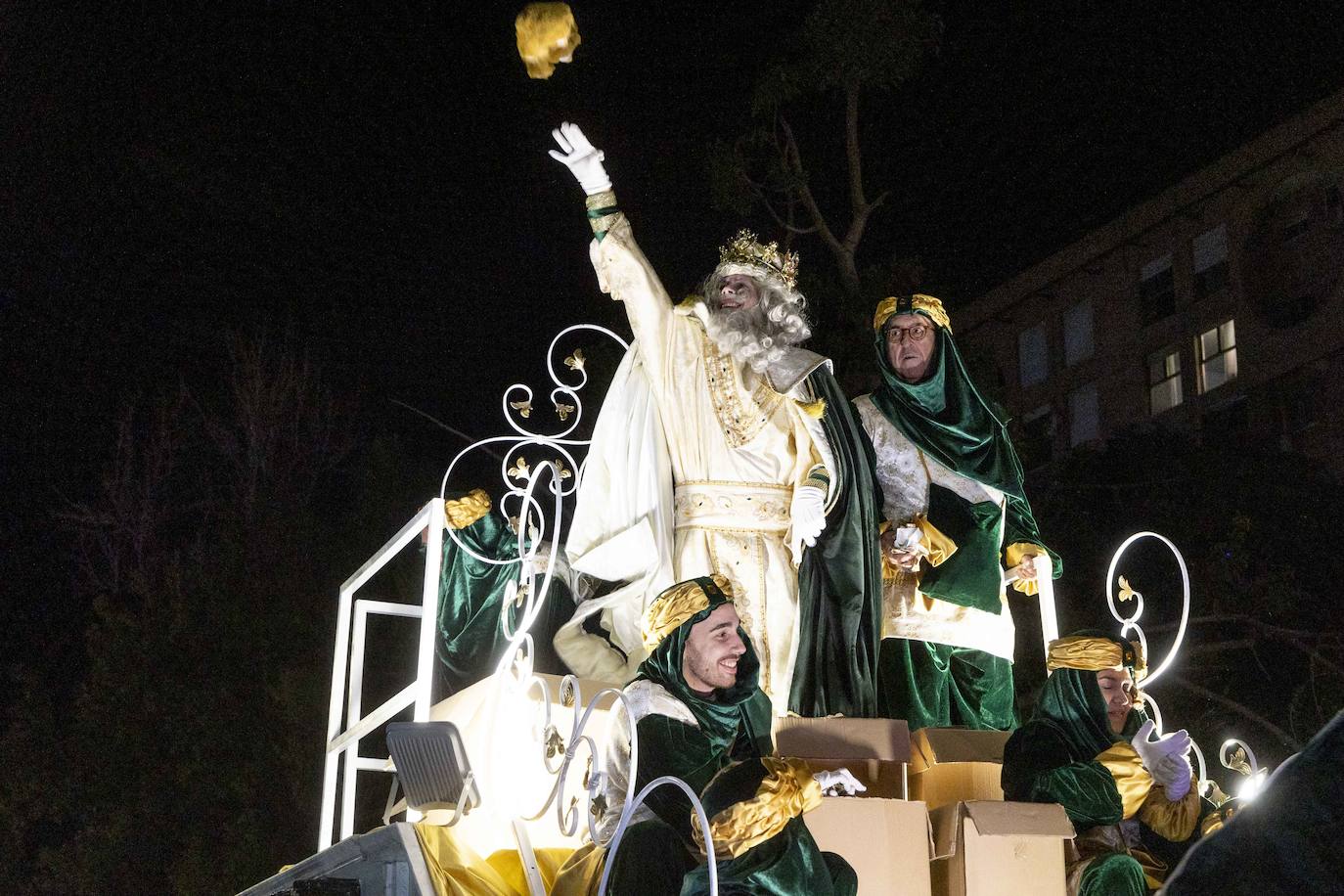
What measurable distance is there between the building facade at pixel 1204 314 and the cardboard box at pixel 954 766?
9.42 m

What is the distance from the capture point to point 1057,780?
4277mm

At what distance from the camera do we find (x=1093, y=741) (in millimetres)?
4473

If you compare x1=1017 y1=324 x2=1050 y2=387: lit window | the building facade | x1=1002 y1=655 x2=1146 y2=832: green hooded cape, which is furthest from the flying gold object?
x1=1017 y1=324 x2=1050 y2=387: lit window

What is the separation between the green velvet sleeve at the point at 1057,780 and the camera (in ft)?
14.0

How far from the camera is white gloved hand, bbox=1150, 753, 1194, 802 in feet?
14.6

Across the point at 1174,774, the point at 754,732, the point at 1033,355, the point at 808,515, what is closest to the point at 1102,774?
the point at 1174,774

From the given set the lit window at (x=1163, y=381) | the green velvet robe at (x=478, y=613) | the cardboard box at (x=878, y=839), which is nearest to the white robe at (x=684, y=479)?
the green velvet robe at (x=478, y=613)

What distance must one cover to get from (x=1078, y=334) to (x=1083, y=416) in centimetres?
117

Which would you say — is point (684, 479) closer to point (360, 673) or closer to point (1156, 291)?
point (360, 673)

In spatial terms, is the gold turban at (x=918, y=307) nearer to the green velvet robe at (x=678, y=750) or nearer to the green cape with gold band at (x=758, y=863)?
the green velvet robe at (x=678, y=750)

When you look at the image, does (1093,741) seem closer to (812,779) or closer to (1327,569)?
A: (812,779)

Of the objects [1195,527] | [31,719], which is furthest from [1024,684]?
[31,719]

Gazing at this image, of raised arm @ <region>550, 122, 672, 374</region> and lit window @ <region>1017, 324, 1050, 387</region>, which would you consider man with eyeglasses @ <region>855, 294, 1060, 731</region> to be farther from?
lit window @ <region>1017, 324, 1050, 387</region>

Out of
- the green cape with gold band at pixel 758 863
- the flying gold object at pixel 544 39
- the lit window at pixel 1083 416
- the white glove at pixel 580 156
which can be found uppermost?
the lit window at pixel 1083 416
